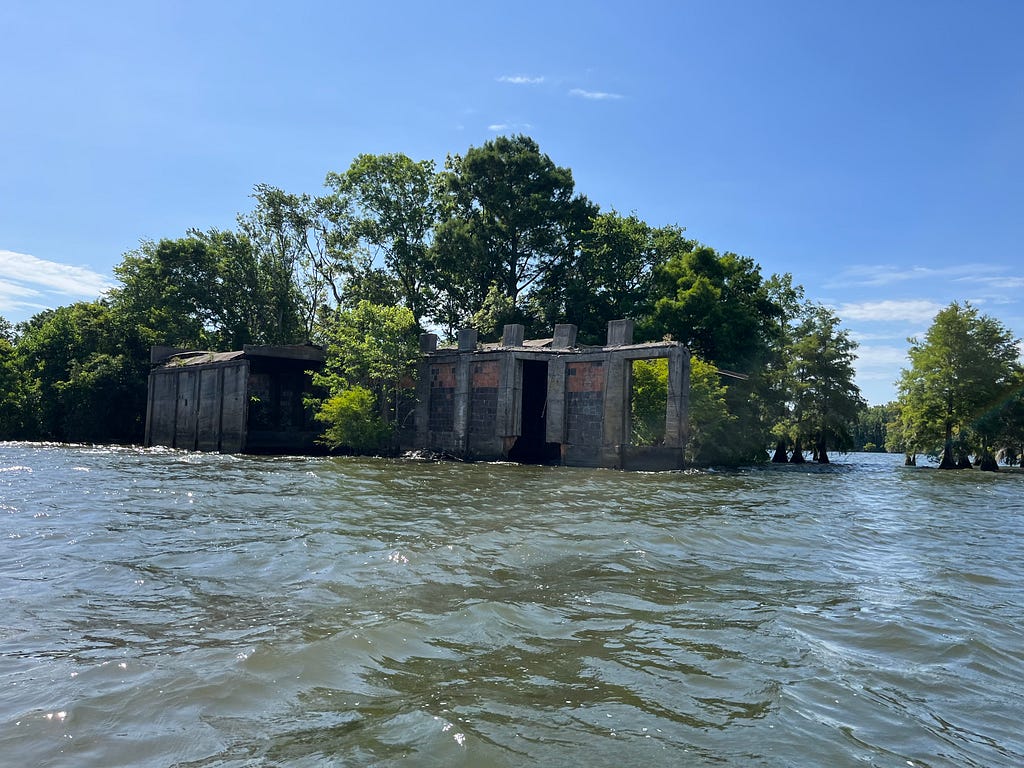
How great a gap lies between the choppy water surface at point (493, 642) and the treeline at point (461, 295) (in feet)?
87.0

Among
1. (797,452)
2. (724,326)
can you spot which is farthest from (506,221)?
(797,452)

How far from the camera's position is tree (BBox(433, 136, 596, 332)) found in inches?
1694

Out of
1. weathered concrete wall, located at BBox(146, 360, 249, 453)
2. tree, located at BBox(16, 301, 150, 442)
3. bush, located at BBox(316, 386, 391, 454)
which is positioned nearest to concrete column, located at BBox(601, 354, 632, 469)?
bush, located at BBox(316, 386, 391, 454)

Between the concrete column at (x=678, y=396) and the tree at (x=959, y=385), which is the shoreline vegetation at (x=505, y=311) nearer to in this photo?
the tree at (x=959, y=385)

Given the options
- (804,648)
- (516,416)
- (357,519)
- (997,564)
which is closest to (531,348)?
(516,416)

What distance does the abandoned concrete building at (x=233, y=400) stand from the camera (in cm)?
3098

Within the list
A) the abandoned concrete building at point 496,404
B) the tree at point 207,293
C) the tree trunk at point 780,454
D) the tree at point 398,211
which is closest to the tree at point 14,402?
the tree at point 207,293

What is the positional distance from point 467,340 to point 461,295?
676 inches

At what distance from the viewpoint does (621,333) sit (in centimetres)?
2573

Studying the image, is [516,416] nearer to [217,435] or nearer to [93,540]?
[217,435]

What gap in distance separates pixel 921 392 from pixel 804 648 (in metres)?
40.5

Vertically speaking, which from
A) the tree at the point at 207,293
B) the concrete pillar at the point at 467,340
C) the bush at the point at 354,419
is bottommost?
the bush at the point at 354,419

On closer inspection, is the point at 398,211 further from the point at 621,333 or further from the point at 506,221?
the point at 621,333

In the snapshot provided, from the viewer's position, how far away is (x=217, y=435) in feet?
104
